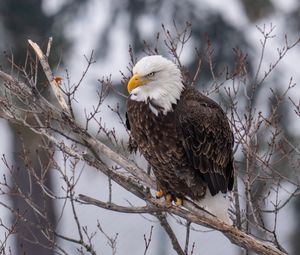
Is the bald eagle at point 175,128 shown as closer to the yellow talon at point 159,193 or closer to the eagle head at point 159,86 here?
the eagle head at point 159,86

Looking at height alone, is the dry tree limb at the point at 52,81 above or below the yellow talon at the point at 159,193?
above

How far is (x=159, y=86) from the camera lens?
738cm

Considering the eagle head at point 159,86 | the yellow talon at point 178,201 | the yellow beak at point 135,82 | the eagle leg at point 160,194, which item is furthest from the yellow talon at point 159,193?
the yellow beak at point 135,82

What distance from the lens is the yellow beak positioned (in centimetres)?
711

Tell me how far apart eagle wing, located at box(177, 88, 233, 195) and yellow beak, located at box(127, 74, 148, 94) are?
1.21 feet

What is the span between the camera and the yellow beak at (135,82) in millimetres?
7109

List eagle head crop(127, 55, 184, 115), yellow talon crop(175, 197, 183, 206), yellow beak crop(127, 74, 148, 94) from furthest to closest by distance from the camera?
yellow talon crop(175, 197, 183, 206) < eagle head crop(127, 55, 184, 115) < yellow beak crop(127, 74, 148, 94)

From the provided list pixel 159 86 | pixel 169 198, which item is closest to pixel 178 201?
pixel 169 198

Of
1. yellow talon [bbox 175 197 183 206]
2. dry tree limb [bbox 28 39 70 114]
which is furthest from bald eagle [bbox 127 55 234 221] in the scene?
dry tree limb [bbox 28 39 70 114]

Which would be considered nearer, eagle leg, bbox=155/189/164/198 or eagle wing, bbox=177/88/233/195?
eagle wing, bbox=177/88/233/195

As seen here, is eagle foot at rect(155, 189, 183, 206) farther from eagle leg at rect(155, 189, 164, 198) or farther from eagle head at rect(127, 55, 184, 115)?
eagle head at rect(127, 55, 184, 115)

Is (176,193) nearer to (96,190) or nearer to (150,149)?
(150,149)

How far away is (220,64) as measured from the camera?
62.5 ft

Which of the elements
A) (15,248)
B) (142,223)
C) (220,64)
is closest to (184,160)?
(220,64)
